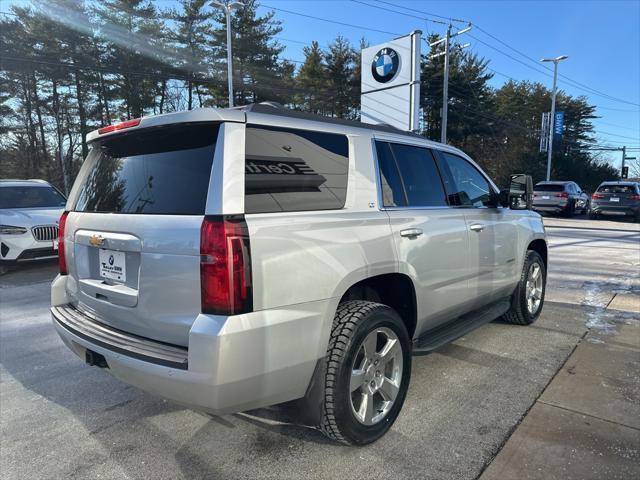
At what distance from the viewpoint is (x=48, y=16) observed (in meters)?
27.7

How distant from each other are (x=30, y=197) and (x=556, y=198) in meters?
19.6

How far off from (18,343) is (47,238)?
4.07 metres

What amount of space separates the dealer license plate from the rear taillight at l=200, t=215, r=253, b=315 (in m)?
0.62

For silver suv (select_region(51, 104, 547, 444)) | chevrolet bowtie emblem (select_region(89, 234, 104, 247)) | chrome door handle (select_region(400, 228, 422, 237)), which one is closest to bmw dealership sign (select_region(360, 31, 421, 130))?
chrome door handle (select_region(400, 228, 422, 237))

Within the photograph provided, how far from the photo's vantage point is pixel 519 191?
4.45 meters

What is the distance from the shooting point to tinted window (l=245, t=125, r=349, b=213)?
87.6 inches

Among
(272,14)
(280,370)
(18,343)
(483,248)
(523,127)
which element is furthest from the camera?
(523,127)

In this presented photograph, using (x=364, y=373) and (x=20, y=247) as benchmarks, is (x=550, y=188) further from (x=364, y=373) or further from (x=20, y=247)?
(x=364, y=373)

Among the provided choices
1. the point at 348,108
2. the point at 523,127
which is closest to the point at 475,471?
the point at 348,108

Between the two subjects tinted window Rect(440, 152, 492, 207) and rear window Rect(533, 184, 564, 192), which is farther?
rear window Rect(533, 184, 564, 192)

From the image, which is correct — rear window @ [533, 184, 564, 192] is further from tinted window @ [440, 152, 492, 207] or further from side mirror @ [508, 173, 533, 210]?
tinted window @ [440, 152, 492, 207]

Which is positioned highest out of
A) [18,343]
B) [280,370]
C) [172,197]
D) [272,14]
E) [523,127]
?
[272,14]

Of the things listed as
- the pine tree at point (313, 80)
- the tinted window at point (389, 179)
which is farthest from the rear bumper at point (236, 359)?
the pine tree at point (313, 80)

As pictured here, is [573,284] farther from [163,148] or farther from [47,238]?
[47,238]
